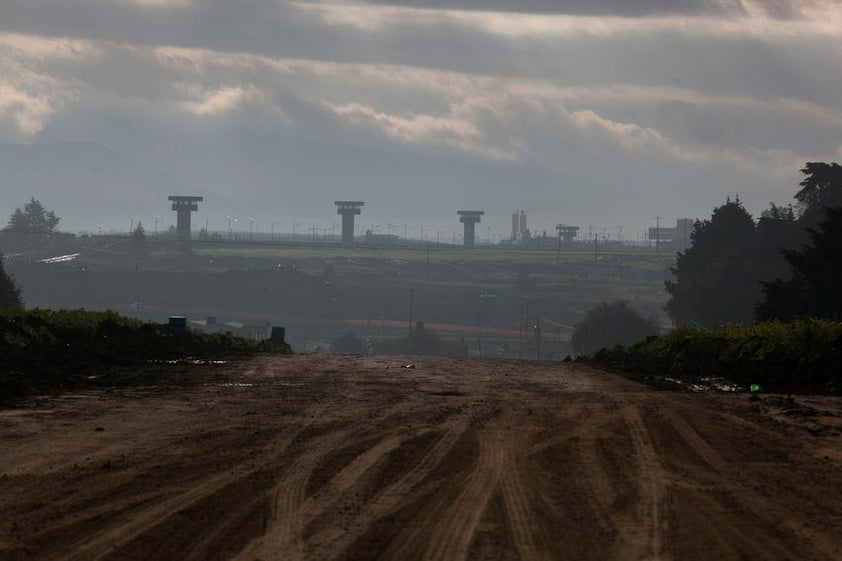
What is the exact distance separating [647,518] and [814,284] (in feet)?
163

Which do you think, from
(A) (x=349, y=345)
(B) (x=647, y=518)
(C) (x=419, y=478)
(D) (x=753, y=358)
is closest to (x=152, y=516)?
(C) (x=419, y=478)

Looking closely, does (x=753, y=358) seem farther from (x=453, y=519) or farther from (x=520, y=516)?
(x=453, y=519)

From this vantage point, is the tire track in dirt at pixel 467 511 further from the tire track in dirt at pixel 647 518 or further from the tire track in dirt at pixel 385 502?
the tire track in dirt at pixel 647 518

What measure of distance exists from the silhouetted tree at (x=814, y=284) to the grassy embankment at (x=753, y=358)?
1910 centimetres

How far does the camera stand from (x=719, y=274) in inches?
4087

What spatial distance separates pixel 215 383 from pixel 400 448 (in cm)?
1108

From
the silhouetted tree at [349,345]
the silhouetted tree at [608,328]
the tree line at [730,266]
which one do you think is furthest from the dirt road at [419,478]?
the silhouetted tree at [349,345]

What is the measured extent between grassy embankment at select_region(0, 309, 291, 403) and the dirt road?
9.12ft

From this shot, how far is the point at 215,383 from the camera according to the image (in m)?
26.6

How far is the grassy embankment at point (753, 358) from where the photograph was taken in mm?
27266

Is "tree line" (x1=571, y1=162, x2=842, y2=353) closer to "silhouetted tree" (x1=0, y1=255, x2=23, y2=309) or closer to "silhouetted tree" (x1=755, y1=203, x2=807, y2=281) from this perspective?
"silhouetted tree" (x1=755, y1=203, x2=807, y2=281)

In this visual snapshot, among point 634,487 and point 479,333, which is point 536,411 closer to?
point 634,487

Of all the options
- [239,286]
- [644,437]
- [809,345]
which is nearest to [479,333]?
[239,286]

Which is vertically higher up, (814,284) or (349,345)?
(814,284)
